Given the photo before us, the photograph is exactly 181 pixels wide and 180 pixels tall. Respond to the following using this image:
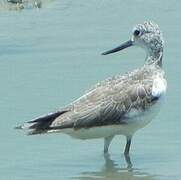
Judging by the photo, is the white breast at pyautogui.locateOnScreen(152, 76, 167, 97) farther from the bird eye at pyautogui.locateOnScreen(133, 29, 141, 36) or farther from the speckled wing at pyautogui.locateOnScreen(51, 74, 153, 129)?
the bird eye at pyautogui.locateOnScreen(133, 29, 141, 36)

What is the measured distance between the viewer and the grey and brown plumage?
11.5 metres

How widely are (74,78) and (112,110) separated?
2452 mm

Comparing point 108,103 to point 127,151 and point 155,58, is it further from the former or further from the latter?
point 155,58

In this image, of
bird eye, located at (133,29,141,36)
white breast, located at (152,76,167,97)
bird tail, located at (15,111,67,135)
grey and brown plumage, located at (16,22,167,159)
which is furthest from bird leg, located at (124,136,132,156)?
bird eye, located at (133,29,141,36)

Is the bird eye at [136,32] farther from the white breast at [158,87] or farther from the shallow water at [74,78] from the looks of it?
the shallow water at [74,78]

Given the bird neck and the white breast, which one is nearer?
the white breast

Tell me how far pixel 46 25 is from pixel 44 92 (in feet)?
12.3

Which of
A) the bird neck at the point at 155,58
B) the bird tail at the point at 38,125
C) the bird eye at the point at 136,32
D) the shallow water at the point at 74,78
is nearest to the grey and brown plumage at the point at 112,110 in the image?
the bird tail at the point at 38,125

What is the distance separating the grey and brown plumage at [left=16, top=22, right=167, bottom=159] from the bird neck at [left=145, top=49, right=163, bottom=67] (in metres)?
0.10

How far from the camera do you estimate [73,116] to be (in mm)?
11531

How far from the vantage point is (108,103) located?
11.8 meters

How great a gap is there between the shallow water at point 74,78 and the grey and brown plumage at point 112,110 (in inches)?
12.4

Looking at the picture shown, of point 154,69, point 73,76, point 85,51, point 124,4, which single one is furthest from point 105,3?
point 154,69

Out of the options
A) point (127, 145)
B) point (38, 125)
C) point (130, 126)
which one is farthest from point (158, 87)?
point (38, 125)
